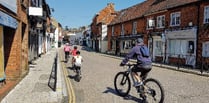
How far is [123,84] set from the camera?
9.16m

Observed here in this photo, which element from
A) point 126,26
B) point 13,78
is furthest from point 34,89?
point 126,26

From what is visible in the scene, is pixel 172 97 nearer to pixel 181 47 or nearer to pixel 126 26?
pixel 181 47

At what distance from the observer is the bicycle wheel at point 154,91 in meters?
7.53

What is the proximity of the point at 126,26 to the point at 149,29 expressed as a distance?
30.2 ft

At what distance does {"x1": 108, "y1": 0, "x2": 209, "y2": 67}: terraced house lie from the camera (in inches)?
840

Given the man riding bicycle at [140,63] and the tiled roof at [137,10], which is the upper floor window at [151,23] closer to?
the tiled roof at [137,10]

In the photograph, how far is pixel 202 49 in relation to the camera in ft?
69.5

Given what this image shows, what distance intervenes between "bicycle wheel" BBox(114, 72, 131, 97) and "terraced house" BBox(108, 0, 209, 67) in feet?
38.4

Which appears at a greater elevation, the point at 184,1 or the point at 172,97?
the point at 184,1

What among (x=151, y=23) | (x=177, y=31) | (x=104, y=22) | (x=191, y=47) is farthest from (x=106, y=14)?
(x=191, y=47)

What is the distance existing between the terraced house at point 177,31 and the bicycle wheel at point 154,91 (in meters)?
12.8

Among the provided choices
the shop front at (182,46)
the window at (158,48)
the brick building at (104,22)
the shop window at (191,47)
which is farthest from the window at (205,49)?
the brick building at (104,22)

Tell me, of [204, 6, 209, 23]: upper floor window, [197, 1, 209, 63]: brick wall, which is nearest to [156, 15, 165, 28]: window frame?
[197, 1, 209, 63]: brick wall

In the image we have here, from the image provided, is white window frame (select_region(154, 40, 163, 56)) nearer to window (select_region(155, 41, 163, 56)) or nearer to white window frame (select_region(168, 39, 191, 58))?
window (select_region(155, 41, 163, 56))
